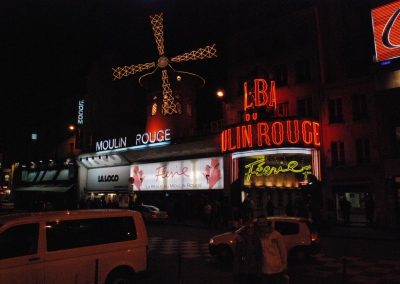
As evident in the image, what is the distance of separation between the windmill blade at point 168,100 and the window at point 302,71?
1077 cm

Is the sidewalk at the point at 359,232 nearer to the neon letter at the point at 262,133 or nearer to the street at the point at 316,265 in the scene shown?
the street at the point at 316,265

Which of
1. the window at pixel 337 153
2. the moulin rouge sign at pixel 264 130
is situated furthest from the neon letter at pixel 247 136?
the window at pixel 337 153

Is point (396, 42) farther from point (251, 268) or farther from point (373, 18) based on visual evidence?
point (251, 268)

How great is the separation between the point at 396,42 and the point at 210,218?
15.4 metres

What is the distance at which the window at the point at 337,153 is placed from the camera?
24.1 m

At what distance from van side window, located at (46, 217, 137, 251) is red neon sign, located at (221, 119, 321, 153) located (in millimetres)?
15765

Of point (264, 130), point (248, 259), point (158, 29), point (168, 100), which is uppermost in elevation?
point (158, 29)

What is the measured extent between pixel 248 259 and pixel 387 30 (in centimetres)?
2241

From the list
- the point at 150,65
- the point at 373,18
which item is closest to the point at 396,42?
the point at 373,18

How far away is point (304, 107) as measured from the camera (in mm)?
26188

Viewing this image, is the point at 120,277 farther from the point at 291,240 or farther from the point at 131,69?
the point at 131,69

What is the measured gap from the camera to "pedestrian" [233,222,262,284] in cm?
623

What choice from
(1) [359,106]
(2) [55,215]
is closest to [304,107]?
(1) [359,106]

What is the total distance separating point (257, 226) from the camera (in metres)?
6.46
